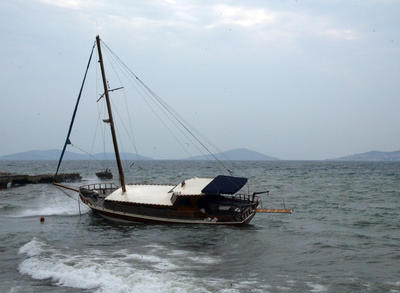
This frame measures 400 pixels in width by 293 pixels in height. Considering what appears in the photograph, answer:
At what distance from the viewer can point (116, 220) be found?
27188 millimetres

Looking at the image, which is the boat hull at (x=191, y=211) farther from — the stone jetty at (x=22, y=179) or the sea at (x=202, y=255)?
the stone jetty at (x=22, y=179)

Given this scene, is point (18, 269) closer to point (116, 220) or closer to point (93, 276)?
point (93, 276)

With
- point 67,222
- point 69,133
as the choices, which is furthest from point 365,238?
point 69,133

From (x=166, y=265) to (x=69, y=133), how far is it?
17276 millimetres

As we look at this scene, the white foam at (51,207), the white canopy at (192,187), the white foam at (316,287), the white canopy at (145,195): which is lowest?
the white foam at (316,287)

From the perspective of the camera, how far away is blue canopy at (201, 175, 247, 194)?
24.6 meters

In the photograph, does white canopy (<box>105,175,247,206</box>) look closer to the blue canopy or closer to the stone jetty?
the blue canopy

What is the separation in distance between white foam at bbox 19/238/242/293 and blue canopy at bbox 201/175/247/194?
772 centimetres

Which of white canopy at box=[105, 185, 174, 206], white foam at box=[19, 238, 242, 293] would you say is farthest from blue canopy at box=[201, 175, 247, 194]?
white foam at box=[19, 238, 242, 293]

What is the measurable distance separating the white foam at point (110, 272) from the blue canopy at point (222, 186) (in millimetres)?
→ 7719

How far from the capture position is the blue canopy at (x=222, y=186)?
24555 mm

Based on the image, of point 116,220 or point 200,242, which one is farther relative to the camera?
point 116,220

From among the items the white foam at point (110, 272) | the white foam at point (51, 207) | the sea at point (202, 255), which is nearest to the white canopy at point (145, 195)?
the sea at point (202, 255)

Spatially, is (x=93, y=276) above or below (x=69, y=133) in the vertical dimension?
below
